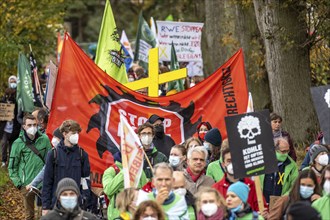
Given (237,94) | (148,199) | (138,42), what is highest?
(138,42)

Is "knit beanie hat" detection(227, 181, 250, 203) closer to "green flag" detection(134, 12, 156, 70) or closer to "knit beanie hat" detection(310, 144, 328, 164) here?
"knit beanie hat" detection(310, 144, 328, 164)

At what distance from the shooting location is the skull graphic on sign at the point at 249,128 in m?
12.5

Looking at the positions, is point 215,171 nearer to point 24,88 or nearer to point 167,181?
point 167,181

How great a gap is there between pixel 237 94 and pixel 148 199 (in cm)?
633

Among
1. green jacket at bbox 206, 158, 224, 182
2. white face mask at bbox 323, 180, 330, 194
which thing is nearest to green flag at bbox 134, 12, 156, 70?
green jacket at bbox 206, 158, 224, 182

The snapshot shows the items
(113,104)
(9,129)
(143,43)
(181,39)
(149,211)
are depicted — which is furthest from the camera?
(143,43)

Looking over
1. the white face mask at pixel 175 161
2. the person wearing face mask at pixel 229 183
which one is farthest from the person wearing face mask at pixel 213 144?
the person wearing face mask at pixel 229 183

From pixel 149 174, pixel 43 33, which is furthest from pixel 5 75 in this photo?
pixel 149 174

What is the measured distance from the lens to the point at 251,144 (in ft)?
41.0

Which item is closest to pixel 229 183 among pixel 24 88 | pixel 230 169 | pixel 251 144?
pixel 230 169

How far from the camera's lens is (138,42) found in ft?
91.5

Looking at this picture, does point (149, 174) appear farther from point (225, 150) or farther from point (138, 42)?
point (138, 42)

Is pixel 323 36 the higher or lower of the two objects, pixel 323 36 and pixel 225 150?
the higher

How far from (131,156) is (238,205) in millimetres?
1737
